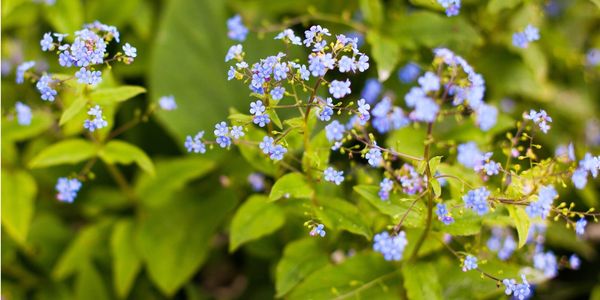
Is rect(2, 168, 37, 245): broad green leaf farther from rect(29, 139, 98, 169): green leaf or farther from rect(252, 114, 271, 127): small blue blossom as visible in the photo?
rect(252, 114, 271, 127): small blue blossom

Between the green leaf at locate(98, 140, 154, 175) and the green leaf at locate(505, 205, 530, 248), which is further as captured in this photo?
the green leaf at locate(98, 140, 154, 175)

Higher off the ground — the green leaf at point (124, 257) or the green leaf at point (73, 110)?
the green leaf at point (73, 110)

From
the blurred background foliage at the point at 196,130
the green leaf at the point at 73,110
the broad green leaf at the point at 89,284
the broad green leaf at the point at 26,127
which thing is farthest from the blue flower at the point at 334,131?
the broad green leaf at the point at 89,284

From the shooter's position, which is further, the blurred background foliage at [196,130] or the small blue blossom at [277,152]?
the blurred background foliage at [196,130]

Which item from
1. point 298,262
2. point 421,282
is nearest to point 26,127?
point 298,262

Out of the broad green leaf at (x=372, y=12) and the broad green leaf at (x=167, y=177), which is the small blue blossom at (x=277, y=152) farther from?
the broad green leaf at (x=372, y=12)

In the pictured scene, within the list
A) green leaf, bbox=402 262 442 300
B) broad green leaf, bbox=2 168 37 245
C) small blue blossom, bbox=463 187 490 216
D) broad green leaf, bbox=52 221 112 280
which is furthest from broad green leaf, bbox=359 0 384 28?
broad green leaf, bbox=2 168 37 245

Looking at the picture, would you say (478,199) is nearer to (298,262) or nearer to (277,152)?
(277,152)
